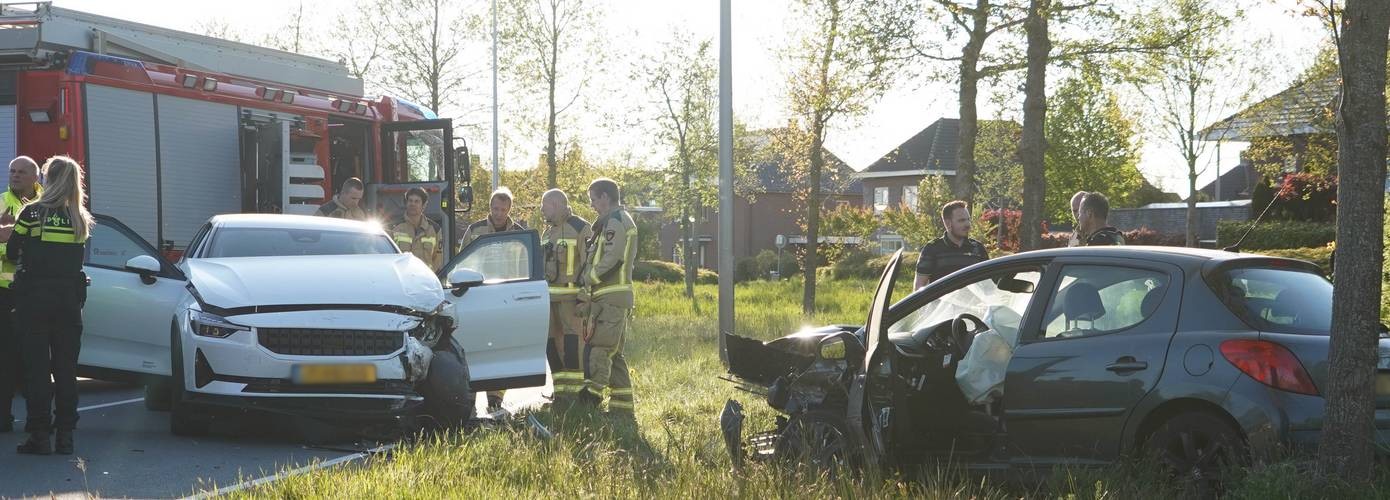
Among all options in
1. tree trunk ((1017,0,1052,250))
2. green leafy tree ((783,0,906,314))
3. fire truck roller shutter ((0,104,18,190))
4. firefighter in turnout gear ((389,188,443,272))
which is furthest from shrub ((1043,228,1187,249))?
fire truck roller shutter ((0,104,18,190))

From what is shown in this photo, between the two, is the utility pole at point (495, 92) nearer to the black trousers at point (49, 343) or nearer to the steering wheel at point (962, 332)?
the black trousers at point (49, 343)

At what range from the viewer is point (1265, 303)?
17.6ft

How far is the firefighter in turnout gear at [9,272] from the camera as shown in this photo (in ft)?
25.5

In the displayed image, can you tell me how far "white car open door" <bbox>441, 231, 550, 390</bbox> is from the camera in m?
9.03

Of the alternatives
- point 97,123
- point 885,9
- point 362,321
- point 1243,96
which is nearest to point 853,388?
point 362,321

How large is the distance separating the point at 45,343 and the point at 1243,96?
122 feet

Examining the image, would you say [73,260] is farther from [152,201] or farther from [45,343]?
[152,201]

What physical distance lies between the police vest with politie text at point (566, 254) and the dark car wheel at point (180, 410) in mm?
3043

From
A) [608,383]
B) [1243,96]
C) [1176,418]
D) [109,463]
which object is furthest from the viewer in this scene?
[1243,96]

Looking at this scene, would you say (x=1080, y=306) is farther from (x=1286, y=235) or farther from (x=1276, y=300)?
(x=1286, y=235)

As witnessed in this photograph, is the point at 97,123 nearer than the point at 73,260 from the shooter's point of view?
No

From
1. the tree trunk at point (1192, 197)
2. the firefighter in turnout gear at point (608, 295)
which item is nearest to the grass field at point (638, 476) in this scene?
the firefighter in turnout gear at point (608, 295)

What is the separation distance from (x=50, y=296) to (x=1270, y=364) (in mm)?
6073

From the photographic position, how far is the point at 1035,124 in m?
14.1
